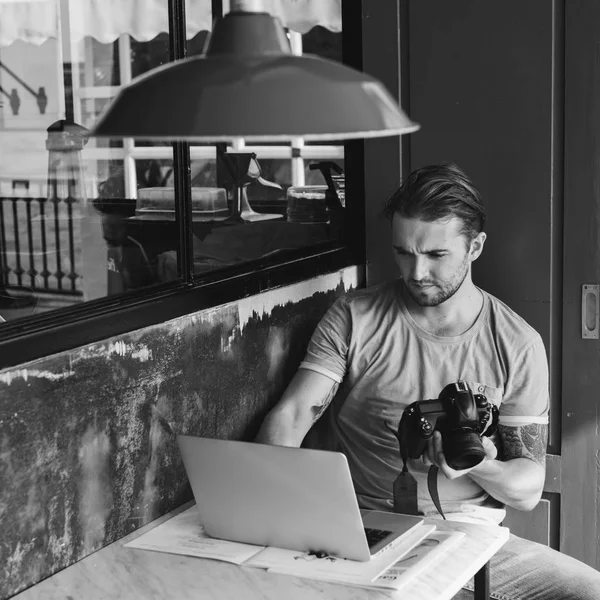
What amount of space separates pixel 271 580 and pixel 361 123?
0.90 m

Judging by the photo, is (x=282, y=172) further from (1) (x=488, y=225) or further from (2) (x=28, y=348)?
(2) (x=28, y=348)

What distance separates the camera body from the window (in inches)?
21.7

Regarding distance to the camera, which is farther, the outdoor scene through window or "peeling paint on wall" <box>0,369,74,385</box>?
the outdoor scene through window

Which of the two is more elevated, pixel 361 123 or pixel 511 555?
pixel 361 123

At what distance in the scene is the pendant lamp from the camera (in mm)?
1126

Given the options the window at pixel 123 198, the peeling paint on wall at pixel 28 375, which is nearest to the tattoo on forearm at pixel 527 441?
the window at pixel 123 198

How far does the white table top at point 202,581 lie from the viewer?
5.32ft

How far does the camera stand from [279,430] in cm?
232

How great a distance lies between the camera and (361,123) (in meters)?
1.14

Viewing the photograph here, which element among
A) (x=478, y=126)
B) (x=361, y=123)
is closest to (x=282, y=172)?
(x=478, y=126)

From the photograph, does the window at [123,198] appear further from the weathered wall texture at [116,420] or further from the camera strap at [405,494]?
the camera strap at [405,494]

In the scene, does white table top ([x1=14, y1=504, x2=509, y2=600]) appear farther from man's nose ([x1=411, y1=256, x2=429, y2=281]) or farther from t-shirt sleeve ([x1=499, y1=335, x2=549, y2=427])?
man's nose ([x1=411, y1=256, x2=429, y2=281])

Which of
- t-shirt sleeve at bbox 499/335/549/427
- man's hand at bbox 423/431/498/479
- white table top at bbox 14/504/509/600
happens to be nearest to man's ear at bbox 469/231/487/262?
t-shirt sleeve at bbox 499/335/549/427

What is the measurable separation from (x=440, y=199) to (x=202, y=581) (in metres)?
1.15
